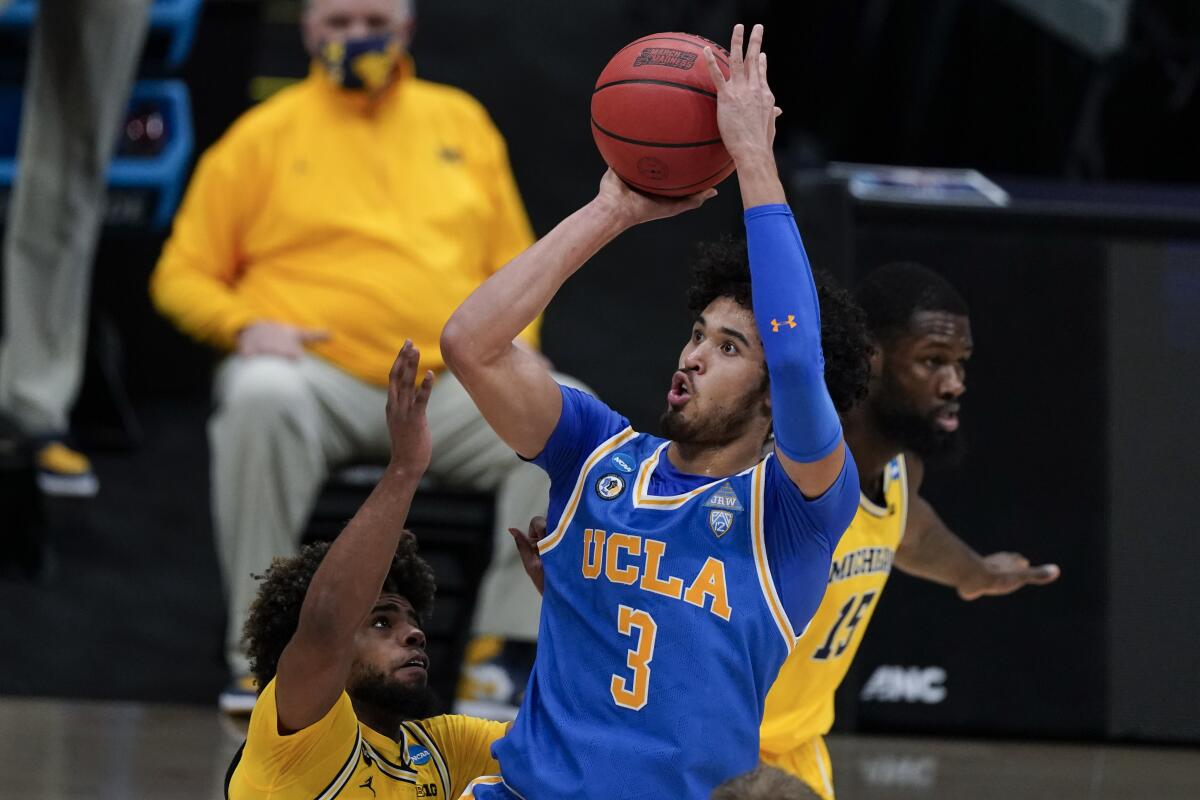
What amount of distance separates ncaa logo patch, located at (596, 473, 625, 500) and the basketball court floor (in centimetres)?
199

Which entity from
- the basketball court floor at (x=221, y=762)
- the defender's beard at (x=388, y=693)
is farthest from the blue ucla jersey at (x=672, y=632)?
the basketball court floor at (x=221, y=762)

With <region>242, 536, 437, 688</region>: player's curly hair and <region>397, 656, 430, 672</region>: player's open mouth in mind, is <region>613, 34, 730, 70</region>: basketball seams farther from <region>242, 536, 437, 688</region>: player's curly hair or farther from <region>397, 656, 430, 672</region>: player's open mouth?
<region>397, 656, 430, 672</region>: player's open mouth

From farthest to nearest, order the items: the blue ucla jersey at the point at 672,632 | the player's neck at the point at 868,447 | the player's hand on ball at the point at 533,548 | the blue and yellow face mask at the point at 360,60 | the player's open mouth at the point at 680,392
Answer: the blue and yellow face mask at the point at 360,60
the player's neck at the point at 868,447
the player's hand on ball at the point at 533,548
the player's open mouth at the point at 680,392
the blue ucla jersey at the point at 672,632

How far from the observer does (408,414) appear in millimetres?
3031

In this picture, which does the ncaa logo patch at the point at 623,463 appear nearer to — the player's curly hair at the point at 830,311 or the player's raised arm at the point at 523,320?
the player's raised arm at the point at 523,320

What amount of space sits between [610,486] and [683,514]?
5.8 inches

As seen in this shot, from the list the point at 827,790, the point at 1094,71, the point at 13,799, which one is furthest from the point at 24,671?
the point at 1094,71

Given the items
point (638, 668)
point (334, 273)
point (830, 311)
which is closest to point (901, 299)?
point (830, 311)

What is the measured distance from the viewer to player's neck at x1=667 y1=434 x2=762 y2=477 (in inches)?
122

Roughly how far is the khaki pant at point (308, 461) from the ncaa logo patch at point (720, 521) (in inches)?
92.8

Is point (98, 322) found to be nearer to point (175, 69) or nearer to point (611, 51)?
point (175, 69)

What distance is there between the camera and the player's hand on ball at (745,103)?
296 cm

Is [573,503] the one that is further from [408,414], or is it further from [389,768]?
[389,768]

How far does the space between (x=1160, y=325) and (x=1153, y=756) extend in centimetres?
123
